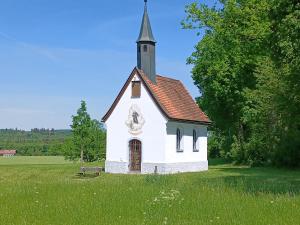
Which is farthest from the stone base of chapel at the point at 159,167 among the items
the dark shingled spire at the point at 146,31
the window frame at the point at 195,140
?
the dark shingled spire at the point at 146,31

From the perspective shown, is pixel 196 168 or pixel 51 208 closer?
pixel 51 208

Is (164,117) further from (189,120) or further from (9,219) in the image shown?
(9,219)

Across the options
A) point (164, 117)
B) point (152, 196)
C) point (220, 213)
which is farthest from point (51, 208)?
point (164, 117)

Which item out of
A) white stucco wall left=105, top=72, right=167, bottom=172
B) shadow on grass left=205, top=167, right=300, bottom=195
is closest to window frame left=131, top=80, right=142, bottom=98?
white stucco wall left=105, top=72, right=167, bottom=172

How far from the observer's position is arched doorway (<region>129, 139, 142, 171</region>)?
117ft

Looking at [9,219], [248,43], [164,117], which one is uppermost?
[248,43]

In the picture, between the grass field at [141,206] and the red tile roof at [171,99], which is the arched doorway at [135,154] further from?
the grass field at [141,206]

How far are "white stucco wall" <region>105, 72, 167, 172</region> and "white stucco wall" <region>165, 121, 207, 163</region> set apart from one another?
0.66m

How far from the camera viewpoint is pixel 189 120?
3722 cm

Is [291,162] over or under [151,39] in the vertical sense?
under

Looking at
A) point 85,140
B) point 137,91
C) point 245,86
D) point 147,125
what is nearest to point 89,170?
point 147,125

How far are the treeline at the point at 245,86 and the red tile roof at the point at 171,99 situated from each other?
5.45 metres

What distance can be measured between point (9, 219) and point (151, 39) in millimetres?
27234

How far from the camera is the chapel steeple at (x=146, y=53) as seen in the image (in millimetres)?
36562
